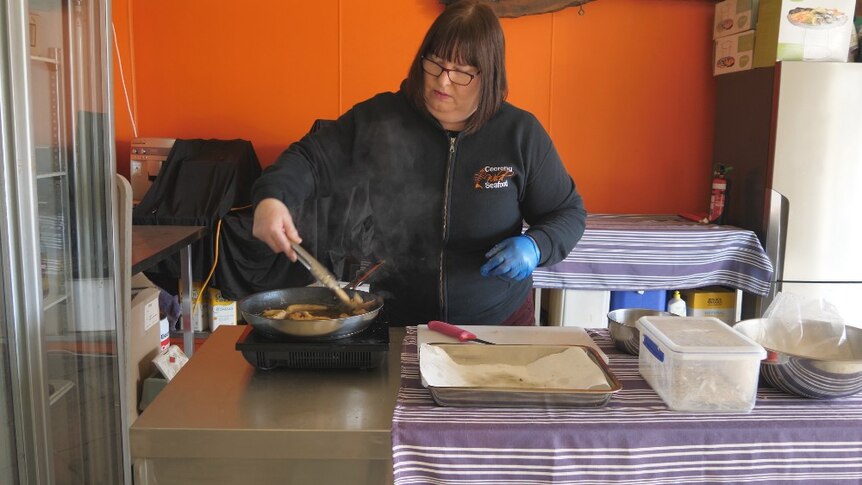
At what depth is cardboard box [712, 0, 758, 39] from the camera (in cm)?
349

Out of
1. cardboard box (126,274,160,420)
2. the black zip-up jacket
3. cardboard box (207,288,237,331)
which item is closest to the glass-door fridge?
cardboard box (126,274,160,420)

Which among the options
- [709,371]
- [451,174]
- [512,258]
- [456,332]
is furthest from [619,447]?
[451,174]

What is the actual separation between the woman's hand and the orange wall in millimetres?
2470

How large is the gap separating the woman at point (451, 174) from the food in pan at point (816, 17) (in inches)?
80.4

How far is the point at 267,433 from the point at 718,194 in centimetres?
316

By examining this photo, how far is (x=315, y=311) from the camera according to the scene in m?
1.54

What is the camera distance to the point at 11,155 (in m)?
1.61

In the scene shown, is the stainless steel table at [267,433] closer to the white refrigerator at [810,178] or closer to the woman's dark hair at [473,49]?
the woman's dark hair at [473,49]

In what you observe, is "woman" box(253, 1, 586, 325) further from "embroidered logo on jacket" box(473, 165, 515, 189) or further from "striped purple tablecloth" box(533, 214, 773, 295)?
"striped purple tablecloth" box(533, 214, 773, 295)

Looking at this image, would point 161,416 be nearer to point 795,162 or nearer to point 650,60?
point 795,162

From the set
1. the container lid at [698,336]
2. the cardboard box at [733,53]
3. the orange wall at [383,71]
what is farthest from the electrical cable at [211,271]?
the cardboard box at [733,53]

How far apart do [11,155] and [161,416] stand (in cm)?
82

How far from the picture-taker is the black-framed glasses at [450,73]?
5.91 feet

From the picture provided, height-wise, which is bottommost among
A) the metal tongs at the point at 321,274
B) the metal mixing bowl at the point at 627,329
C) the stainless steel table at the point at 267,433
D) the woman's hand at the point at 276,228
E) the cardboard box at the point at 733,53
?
the stainless steel table at the point at 267,433
